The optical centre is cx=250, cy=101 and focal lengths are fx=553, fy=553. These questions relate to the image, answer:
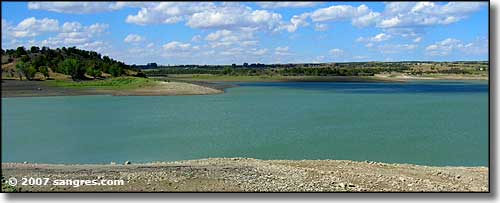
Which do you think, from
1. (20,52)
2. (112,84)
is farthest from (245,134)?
(20,52)

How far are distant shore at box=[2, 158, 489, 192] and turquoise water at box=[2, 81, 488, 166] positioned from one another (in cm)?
397

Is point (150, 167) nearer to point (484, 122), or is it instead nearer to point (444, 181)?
point (444, 181)

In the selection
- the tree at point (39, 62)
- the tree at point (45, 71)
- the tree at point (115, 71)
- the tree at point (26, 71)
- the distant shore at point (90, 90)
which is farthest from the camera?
the tree at point (115, 71)

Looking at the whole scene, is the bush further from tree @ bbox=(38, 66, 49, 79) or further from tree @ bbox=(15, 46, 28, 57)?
tree @ bbox=(15, 46, 28, 57)

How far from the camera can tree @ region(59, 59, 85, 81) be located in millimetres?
57906

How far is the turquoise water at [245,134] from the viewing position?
1466 cm

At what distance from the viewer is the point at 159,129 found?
21.3 m

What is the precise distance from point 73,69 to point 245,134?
42.8 meters

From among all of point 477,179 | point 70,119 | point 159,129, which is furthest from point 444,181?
point 70,119

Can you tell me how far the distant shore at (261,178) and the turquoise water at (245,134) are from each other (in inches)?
156

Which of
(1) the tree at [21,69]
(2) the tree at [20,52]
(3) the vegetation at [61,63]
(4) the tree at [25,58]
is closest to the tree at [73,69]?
(3) the vegetation at [61,63]

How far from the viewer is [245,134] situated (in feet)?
63.9

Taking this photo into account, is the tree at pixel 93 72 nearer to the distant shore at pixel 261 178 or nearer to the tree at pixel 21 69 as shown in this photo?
the tree at pixel 21 69

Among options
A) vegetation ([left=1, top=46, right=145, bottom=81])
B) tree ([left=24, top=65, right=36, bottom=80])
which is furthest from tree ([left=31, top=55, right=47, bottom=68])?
tree ([left=24, top=65, right=36, bottom=80])
